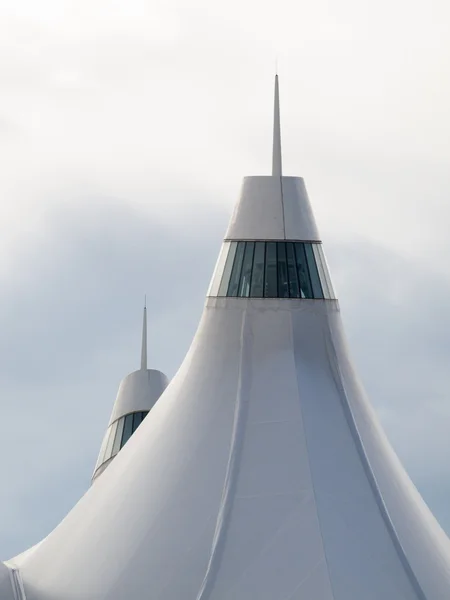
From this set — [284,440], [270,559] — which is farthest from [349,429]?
[270,559]

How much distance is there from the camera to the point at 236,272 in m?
39.3

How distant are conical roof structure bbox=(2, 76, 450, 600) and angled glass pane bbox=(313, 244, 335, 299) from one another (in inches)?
2.2

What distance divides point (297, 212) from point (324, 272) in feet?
5.01

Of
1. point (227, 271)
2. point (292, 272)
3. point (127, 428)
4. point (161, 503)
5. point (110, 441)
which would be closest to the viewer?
Result: point (161, 503)

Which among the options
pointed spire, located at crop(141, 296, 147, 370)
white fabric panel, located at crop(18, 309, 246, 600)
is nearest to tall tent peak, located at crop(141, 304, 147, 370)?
pointed spire, located at crop(141, 296, 147, 370)

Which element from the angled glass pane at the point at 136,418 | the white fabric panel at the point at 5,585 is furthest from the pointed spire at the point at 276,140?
the angled glass pane at the point at 136,418

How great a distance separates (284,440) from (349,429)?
5.31 ft

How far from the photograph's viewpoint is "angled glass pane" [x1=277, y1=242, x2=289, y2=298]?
38844 millimetres

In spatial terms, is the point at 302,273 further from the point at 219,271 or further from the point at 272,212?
the point at 219,271

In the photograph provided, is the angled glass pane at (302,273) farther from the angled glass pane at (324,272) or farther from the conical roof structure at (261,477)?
the angled glass pane at (324,272)

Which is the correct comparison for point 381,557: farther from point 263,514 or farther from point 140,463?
point 140,463

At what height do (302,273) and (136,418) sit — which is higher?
(302,273)

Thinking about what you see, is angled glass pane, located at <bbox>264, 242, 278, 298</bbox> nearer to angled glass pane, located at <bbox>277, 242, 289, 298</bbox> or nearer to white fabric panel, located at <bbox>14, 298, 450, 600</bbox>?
angled glass pane, located at <bbox>277, 242, 289, 298</bbox>

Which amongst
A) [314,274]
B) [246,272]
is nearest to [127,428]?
[246,272]
